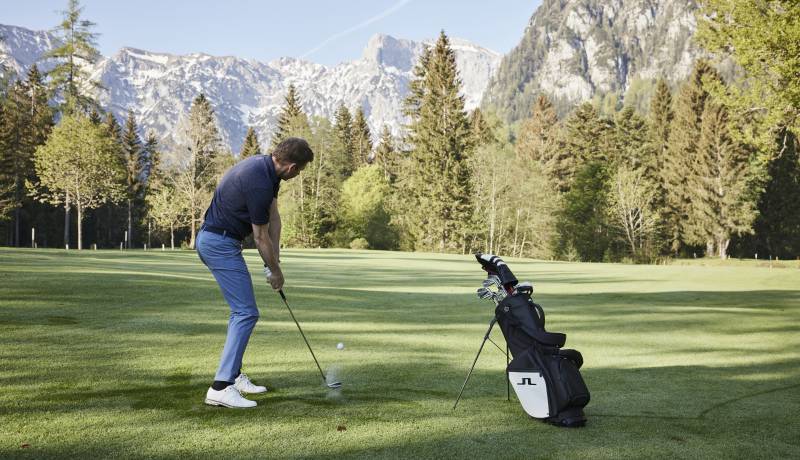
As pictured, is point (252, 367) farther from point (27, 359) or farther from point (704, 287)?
point (704, 287)

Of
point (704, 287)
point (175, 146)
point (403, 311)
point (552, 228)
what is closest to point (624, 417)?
point (403, 311)

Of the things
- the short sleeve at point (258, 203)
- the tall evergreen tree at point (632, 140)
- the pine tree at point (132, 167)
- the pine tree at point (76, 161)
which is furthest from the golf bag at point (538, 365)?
the pine tree at point (132, 167)

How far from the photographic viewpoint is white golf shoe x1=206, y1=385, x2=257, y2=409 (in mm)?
4926

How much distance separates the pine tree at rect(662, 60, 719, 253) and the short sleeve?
6595cm

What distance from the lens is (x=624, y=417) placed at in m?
4.97

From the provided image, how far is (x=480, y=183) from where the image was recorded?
204 ft

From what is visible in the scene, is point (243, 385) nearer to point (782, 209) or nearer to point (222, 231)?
point (222, 231)

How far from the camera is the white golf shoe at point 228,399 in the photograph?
4.93 meters

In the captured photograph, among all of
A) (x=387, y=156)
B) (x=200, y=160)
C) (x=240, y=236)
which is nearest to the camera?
(x=240, y=236)

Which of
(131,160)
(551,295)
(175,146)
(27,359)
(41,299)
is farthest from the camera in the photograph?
(131,160)

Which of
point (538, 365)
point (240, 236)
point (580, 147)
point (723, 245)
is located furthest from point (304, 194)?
point (538, 365)

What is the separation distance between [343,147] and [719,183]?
43.1 m

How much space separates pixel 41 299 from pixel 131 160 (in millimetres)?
75171

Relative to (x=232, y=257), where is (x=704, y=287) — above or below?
below
